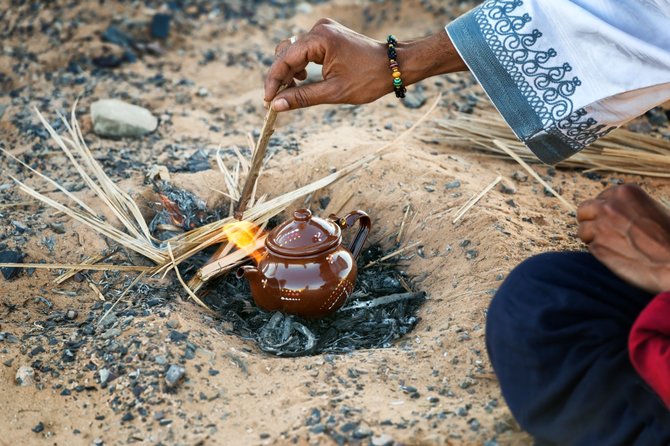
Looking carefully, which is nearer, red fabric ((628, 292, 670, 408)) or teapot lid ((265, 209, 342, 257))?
red fabric ((628, 292, 670, 408))

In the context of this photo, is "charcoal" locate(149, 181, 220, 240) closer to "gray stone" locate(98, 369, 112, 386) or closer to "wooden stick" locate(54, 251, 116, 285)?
"wooden stick" locate(54, 251, 116, 285)

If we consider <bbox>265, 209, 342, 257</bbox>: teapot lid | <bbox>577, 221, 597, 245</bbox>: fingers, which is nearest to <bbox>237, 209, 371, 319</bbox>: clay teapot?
<bbox>265, 209, 342, 257</bbox>: teapot lid

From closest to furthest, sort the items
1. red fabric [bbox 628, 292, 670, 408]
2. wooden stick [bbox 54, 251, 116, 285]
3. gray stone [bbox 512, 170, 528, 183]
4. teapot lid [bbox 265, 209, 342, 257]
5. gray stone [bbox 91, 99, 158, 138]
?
red fabric [bbox 628, 292, 670, 408] < teapot lid [bbox 265, 209, 342, 257] < wooden stick [bbox 54, 251, 116, 285] < gray stone [bbox 512, 170, 528, 183] < gray stone [bbox 91, 99, 158, 138]

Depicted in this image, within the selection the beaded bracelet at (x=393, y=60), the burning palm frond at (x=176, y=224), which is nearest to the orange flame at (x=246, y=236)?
the burning palm frond at (x=176, y=224)

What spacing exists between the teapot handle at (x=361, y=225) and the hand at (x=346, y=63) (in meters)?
0.57

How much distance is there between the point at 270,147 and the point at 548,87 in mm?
1879

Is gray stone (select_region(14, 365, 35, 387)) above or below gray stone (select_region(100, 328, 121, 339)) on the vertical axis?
below

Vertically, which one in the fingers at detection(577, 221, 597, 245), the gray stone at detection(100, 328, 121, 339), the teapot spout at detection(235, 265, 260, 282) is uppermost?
the fingers at detection(577, 221, 597, 245)

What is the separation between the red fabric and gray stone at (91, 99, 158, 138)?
311cm

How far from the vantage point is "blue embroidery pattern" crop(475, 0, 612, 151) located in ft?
7.61

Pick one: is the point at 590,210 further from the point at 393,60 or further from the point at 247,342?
the point at 247,342

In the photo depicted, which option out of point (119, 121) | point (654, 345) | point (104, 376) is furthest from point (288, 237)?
point (119, 121)

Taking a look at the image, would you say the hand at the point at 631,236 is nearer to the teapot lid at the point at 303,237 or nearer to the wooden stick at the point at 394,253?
the teapot lid at the point at 303,237

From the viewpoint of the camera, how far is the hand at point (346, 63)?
2449 millimetres
